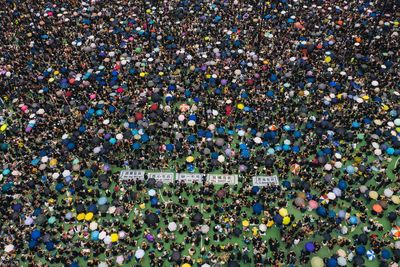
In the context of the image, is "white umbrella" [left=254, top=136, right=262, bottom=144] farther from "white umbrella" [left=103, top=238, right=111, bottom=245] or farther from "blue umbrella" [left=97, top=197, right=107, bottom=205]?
"white umbrella" [left=103, top=238, right=111, bottom=245]

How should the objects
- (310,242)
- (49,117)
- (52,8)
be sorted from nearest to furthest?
(310,242), (49,117), (52,8)

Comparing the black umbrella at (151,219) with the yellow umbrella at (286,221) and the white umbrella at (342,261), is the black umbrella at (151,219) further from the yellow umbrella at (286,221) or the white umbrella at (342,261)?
the white umbrella at (342,261)

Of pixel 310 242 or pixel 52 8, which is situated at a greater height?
pixel 52 8

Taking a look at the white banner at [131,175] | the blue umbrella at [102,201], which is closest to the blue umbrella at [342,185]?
the white banner at [131,175]

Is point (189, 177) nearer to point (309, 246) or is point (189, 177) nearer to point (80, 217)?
point (80, 217)

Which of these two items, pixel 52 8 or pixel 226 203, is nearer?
pixel 226 203

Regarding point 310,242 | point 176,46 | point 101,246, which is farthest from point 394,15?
point 101,246

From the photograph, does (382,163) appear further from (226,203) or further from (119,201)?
(119,201)
